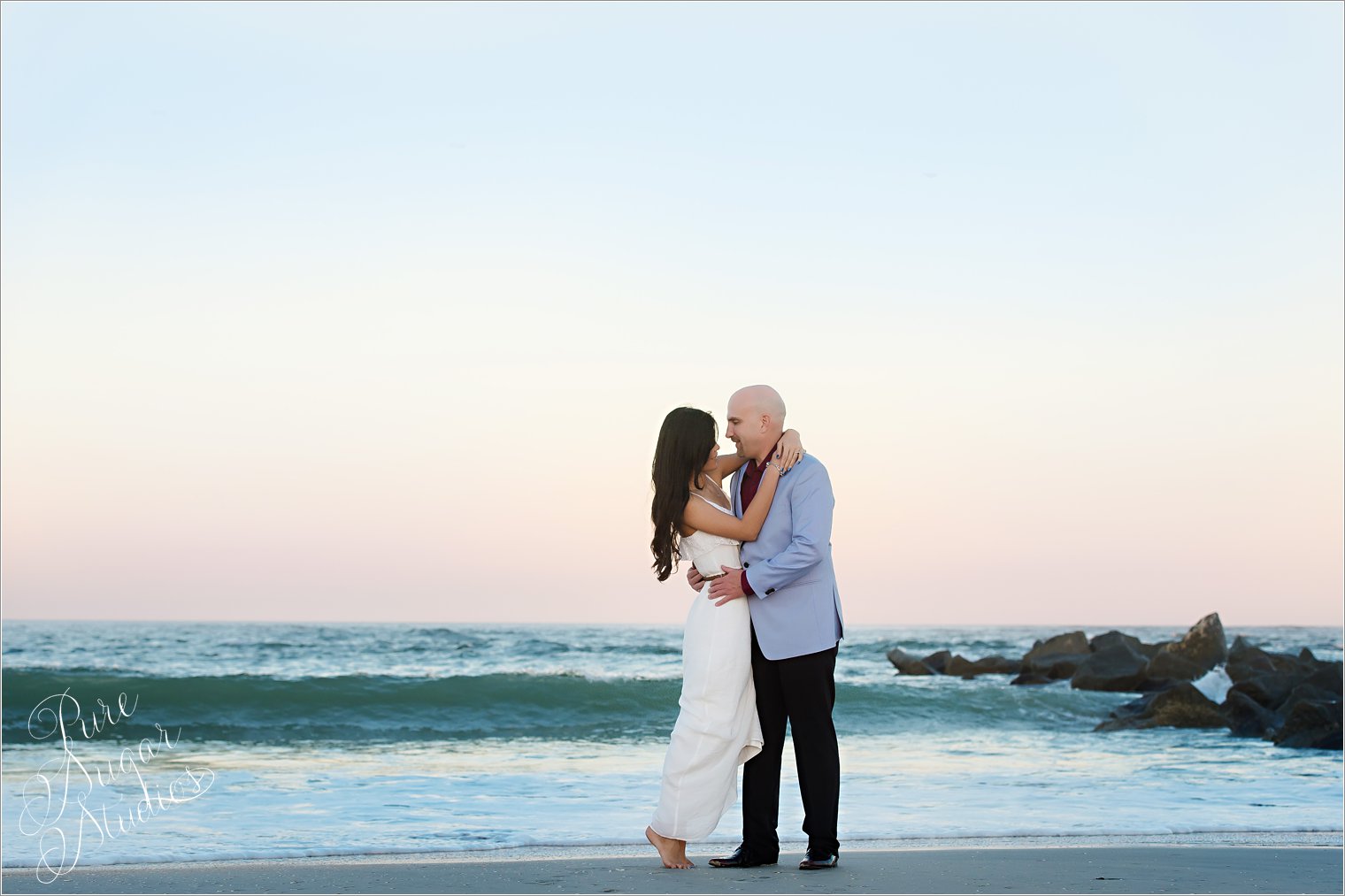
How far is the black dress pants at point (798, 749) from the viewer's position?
441cm

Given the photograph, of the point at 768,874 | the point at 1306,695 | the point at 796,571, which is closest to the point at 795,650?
the point at 796,571

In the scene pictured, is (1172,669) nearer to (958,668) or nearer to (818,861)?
(958,668)

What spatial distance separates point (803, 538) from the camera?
14.3 feet

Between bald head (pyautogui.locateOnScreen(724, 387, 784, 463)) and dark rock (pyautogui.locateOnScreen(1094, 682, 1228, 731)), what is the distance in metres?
10.2

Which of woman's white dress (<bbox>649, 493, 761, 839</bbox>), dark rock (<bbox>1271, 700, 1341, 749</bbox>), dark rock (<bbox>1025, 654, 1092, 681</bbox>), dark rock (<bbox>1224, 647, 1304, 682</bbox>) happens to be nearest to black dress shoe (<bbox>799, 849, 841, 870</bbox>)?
woman's white dress (<bbox>649, 493, 761, 839</bbox>)

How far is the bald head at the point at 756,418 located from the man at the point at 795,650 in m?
0.18

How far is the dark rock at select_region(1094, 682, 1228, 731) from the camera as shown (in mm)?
13000

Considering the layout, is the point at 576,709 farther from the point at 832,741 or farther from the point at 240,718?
the point at 832,741

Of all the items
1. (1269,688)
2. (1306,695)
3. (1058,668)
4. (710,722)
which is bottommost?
(1058,668)

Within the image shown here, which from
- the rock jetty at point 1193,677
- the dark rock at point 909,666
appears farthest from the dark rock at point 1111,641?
the dark rock at point 909,666

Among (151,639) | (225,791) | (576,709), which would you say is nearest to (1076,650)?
(576,709)

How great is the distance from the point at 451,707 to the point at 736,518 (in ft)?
38.6

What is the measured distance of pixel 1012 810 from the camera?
22.6 ft

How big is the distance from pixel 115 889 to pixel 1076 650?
22.8m
